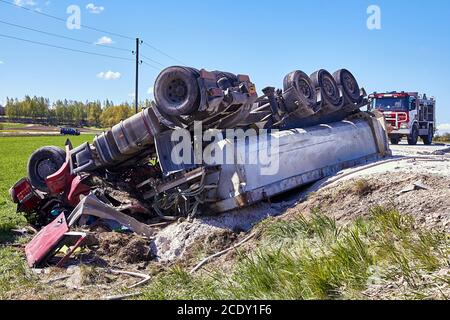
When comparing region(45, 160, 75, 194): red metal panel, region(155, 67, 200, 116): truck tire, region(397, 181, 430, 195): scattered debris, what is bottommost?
region(45, 160, 75, 194): red metal panel

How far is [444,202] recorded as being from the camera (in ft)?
14.3

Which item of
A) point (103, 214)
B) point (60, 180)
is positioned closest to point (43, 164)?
point (60, 180)

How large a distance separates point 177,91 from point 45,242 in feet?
8.22

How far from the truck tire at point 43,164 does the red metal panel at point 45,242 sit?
2.51 meters

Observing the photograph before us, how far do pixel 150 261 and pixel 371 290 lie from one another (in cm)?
306

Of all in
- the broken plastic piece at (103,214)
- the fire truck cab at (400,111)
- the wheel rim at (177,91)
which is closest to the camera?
the broken plastic piece at (103,214)

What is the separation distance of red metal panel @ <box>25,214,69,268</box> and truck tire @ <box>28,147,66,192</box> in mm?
2507

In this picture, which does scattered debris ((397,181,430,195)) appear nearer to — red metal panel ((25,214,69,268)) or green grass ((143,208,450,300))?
green grass ((143,208,450,300))

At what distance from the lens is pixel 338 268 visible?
10.6ft

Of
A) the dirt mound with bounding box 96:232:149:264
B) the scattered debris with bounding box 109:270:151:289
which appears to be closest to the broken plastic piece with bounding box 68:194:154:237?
the dirt mound with bounding box 96:232:149:264

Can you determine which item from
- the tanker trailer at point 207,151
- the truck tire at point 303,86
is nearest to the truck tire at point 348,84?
the tanker trailer at point 207,151

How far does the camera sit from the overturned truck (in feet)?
20.5

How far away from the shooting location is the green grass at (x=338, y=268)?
302 cm

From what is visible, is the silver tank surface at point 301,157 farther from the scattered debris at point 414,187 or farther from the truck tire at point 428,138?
the truck tire at point 428,138
